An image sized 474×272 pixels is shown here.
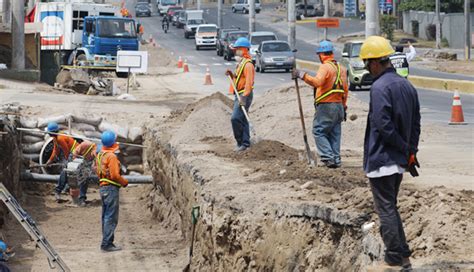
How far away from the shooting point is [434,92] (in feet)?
124

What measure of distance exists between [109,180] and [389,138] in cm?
922

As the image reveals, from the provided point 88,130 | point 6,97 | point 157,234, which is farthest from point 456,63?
point 157,234

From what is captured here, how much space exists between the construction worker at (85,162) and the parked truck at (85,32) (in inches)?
925

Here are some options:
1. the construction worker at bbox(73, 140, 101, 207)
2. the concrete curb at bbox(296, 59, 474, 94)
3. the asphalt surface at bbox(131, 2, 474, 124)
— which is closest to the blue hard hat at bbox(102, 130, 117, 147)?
the construction worker at bbox(73, 140, 101, 207)

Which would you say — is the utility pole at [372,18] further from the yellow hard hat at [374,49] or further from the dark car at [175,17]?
the dark car at [175,17]

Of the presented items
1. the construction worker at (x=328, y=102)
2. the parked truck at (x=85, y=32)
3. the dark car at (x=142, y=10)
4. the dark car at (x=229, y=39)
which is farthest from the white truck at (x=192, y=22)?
the construction worker at (x=328, y=102)

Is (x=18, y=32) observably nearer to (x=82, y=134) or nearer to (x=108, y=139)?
(x=82, y=134)

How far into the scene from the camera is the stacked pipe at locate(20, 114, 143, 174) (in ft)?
81.8

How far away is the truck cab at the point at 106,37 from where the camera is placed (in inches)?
1895

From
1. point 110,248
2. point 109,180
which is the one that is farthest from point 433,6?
point 109,180

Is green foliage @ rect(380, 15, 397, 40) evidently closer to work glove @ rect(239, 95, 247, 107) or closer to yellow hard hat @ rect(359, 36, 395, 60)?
work glove @ rect(239, 95, 247, 107)

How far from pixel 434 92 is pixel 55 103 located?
44.8ft

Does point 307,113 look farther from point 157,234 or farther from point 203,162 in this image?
point 203,162

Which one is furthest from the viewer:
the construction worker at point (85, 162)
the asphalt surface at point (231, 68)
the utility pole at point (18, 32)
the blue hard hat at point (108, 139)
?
the utility pole at point (18, 32)
